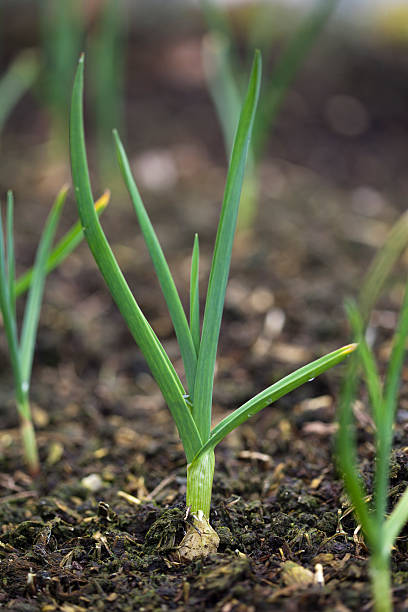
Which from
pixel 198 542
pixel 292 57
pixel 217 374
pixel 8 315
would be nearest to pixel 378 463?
pixel 198 542

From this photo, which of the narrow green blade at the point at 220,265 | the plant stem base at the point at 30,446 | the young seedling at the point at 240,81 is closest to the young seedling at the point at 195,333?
the narrow green blade at the point at 220,265

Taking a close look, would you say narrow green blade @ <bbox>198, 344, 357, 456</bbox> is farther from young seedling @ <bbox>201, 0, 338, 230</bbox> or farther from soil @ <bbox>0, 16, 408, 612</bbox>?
young seedling @ <bbox>201, 0, 338, 230</bbox>

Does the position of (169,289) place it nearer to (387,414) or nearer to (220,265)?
(220,265)

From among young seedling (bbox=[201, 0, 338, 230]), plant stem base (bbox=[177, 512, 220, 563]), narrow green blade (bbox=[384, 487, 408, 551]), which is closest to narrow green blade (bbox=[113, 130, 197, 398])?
plant stem base (bbox=[177, 512, 220, 563])

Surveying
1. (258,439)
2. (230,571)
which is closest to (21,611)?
(230,571)

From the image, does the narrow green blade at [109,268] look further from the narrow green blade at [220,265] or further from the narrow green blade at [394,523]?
the narrow green blade at [394,523]
